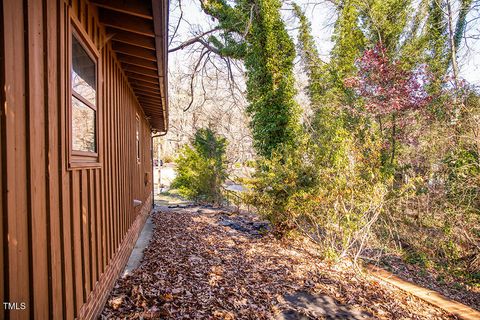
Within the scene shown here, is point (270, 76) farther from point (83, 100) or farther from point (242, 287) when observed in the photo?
point (83, 100)

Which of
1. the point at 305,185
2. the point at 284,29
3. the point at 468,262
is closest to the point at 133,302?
the point at 305,185

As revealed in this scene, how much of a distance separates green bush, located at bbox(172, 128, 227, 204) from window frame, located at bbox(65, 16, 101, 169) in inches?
419

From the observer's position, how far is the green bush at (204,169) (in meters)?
14.1

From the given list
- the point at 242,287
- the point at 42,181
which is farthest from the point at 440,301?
the point at 42,181

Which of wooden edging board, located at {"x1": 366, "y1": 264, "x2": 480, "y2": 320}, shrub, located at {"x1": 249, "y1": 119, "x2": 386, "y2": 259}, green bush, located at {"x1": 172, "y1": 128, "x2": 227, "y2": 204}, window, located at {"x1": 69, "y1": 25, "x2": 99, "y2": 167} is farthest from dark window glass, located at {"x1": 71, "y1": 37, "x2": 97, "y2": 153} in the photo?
green bush, located at {"x1": 172, "y1": 128, "x2": 227, "y2": 204}

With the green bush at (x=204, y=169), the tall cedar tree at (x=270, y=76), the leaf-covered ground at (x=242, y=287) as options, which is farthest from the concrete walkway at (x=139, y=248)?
the tall cedar tree at (x=270, y=76)

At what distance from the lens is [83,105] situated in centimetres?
288

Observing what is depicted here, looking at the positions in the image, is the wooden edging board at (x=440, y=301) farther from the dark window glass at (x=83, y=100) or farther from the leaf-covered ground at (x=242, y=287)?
the dark window glass at (x=83, y=100)

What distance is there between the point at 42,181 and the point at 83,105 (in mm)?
1255

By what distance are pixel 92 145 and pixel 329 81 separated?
14077 mm

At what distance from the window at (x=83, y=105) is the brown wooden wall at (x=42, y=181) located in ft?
0.48

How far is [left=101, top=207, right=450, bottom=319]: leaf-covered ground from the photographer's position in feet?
11.2

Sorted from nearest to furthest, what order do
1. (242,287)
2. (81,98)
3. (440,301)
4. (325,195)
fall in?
(81,98) → (242,287) → (440,301) → (325,195)

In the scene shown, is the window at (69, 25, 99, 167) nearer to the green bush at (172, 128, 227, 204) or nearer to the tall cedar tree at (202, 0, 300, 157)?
the tall cedar tree at (202, 0, 300, 157)
